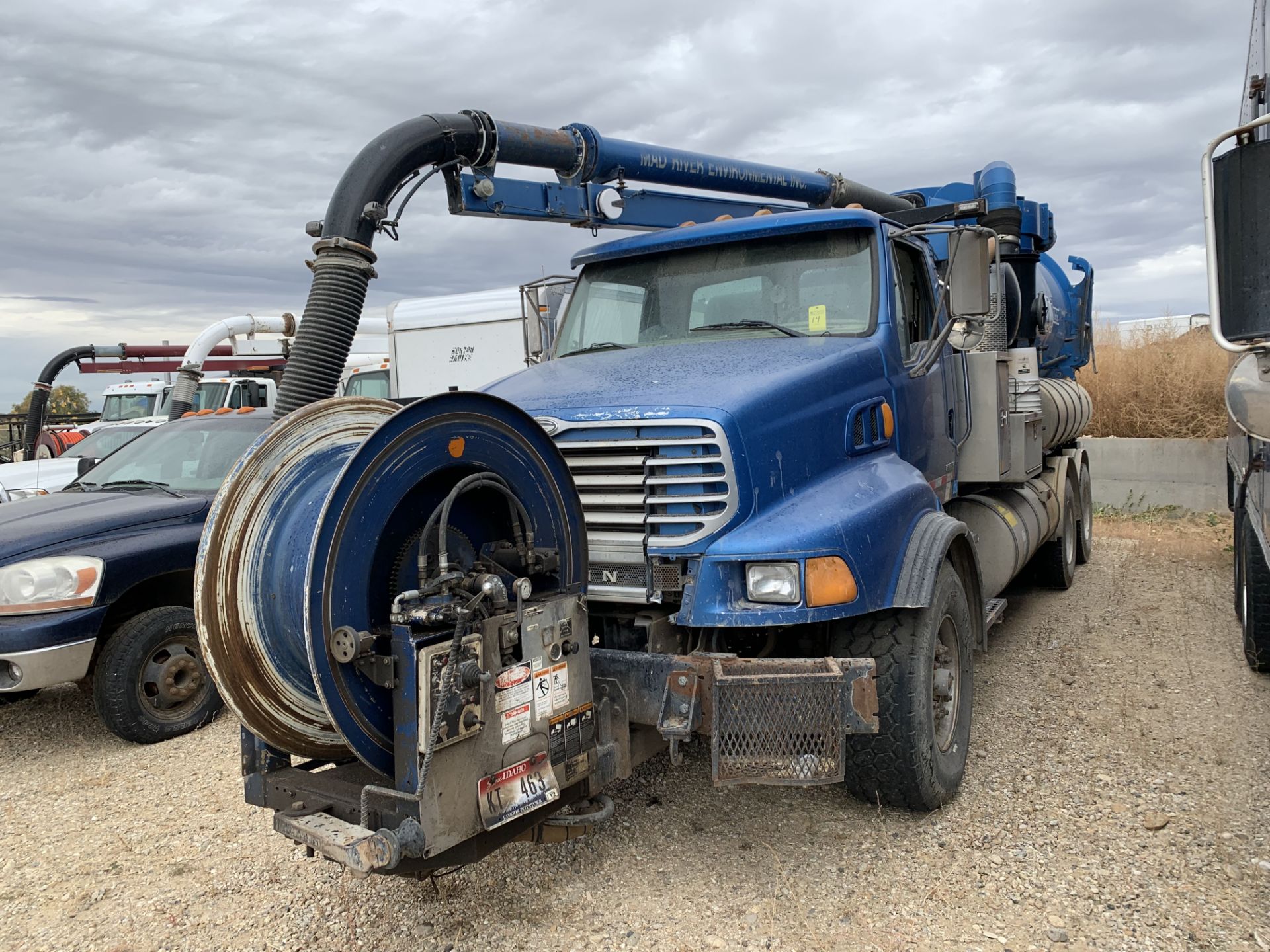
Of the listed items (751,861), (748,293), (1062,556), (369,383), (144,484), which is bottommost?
(751,861)

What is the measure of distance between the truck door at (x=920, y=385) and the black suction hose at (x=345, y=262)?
2692 millimetres

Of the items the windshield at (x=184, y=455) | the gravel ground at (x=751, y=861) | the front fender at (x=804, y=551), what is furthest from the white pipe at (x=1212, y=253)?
the windshield at (x=184, y=455)

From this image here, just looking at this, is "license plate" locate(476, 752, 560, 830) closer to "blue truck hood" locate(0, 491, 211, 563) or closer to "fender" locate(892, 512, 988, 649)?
"fender" locate(892, 512, 988, 649)

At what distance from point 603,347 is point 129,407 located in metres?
17.8

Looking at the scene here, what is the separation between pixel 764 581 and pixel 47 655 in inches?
153

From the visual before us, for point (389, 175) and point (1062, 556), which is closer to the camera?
point (389, 175)

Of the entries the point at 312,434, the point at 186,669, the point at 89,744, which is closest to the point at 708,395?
the point at 312,434

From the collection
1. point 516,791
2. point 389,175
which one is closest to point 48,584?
point 389,175

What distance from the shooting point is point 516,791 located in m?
3.06

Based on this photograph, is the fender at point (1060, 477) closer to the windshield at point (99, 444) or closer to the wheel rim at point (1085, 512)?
the wheel rim at point (1085, 512)

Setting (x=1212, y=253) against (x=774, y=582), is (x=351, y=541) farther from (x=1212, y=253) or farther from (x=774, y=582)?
(x=1212, y=253)

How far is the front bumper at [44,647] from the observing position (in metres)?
4.91

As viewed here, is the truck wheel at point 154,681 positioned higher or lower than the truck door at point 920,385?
lower

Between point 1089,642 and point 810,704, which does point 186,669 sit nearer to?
point 810,704
